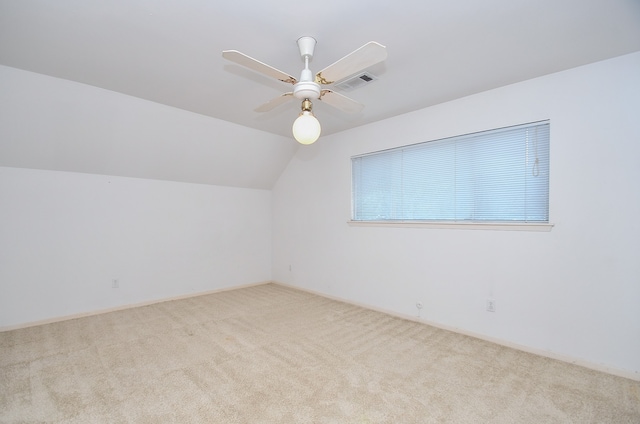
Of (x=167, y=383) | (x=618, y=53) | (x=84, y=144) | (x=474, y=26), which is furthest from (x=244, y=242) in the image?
(x=618, y=53)

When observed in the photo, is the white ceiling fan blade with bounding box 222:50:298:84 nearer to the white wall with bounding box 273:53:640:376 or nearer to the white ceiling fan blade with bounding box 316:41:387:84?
the white ceiling fan blade with bounding box 316:41:387:84

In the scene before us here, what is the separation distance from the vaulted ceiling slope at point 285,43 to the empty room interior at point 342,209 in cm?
2

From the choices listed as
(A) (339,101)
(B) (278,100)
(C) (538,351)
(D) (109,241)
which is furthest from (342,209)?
(D) (109,241)

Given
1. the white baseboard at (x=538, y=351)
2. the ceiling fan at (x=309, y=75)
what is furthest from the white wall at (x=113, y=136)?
the white baseboard at (x=538, y=351)

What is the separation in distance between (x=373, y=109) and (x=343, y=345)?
102 inches

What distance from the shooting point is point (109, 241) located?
379 centimetres

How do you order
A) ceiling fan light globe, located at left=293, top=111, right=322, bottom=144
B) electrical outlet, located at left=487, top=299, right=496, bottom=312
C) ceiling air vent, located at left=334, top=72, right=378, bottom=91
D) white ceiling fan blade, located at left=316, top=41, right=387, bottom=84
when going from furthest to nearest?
electrical outlet, located at left=487, top=299, right=496, bottom=312 → ceiling air vent, located at left=334, top=72, right=378, bottom=91 → ceiling fan light globe, located at left=293, top=111, right=322, bottom=144 → white ceiling fan blade, located at left=316, top=41, right=387, bottom=84

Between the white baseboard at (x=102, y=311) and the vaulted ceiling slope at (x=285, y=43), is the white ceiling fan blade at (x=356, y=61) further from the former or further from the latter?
the white baseboard at (x=102, y=311)

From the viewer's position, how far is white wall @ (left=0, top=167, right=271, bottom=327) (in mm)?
3215

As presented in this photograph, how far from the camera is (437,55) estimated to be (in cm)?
228

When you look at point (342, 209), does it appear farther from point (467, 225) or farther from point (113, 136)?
point (113, 136)

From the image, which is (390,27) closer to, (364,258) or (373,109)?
(373,109)

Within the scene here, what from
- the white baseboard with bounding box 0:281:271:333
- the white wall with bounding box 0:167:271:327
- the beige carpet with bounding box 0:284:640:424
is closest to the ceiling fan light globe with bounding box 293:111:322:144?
the beige carpet with bounding box 0:284:640:424

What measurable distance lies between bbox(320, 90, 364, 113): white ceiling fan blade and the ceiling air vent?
0.34 meters
